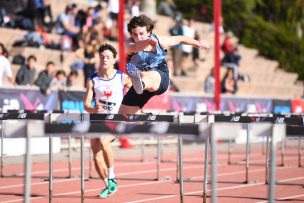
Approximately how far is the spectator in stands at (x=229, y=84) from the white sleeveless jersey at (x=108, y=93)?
16.7 metres

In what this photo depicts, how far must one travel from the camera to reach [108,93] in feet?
39.4

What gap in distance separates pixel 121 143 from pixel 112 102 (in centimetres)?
1019

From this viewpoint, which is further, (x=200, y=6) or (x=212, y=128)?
(x=200, y=6)

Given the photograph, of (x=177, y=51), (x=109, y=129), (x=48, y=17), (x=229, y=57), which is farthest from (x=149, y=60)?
(x=229, y=57)

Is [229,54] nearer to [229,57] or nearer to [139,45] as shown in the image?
[229,57]

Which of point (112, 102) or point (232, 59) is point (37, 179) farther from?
point (232, 59)

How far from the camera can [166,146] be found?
23719mm

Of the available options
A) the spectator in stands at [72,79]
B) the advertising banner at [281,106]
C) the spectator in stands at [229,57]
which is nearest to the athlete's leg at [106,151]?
the spectator in stands at [72,79]

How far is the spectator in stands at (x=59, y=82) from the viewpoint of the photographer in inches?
801

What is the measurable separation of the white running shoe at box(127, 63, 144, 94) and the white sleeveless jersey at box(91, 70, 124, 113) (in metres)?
1.66

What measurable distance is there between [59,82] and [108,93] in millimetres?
8903

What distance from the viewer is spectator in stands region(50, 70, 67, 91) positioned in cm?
2035

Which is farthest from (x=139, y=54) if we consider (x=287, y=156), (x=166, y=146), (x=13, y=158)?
(x=166, y=146)

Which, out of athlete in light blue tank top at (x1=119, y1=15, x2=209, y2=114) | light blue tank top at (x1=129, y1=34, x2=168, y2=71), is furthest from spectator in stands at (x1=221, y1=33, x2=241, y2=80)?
light blue tank top at (x1=129, y1=34, x2=168, y2=71)
